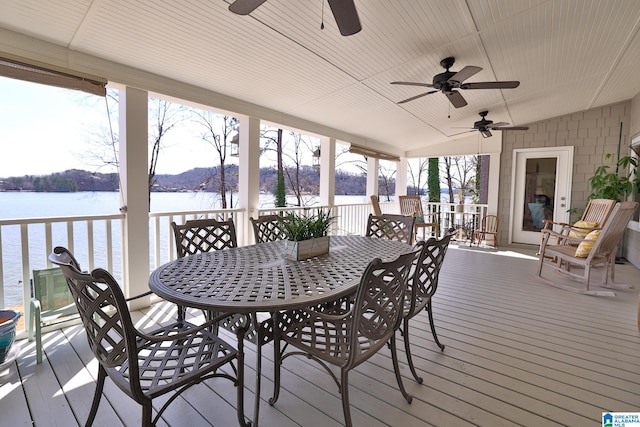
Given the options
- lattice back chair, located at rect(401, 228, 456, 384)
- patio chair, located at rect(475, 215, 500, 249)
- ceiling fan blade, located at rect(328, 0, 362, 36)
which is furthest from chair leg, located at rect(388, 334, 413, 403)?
patio chair, located at rect(475, 215, 500, 249)

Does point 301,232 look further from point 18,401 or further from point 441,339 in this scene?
point 18,401

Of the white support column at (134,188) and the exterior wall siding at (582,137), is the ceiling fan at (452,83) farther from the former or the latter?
the exterior wall siding at (582,137)

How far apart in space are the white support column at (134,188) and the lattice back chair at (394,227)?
2.30 meters

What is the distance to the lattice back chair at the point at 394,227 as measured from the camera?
299 centimetres

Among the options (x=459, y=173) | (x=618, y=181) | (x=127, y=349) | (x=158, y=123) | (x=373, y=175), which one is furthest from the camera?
(x=459, y=173)

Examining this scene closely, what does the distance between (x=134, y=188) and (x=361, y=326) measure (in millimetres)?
2630

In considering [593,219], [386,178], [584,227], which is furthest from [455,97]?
[386,178]

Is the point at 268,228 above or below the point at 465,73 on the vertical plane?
below

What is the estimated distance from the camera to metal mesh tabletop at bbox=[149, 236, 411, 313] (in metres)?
1.31

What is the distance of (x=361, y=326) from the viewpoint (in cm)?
143

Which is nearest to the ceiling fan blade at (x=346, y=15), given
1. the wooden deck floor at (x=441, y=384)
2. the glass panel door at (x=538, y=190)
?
the wooden deck floor at (x=441, y=384)

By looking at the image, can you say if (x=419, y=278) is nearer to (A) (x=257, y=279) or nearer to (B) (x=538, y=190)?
(A) (x=257, y=279)

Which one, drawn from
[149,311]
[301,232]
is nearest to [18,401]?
[149,311]

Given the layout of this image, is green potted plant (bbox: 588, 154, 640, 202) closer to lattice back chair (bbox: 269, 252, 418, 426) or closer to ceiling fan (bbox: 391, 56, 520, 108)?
ceiling fan (bbox: 391, 56, 520, 108)
